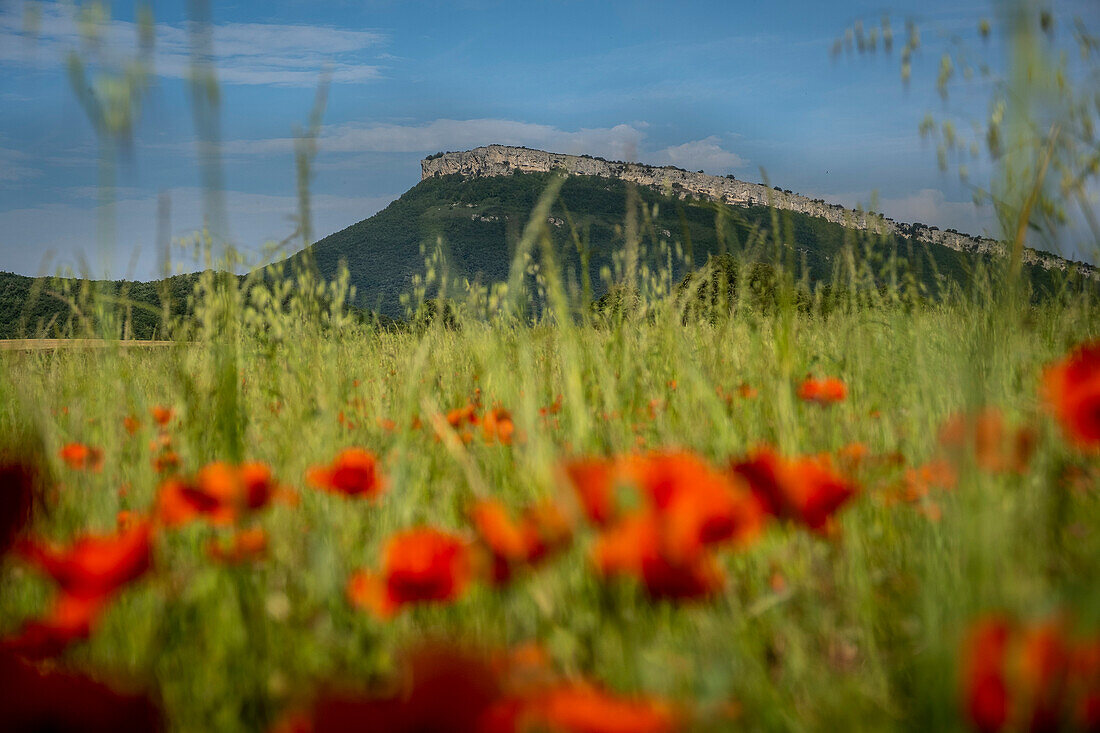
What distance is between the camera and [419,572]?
696 millimetres

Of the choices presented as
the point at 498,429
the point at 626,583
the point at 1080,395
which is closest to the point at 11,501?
the point at 626,583

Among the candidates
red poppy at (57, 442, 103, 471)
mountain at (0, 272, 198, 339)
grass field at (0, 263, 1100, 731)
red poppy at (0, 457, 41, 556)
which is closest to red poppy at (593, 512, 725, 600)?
grass field at (0, 263, 1100, 731)

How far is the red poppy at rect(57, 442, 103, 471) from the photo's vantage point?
1367mm

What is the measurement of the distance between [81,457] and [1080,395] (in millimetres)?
1654

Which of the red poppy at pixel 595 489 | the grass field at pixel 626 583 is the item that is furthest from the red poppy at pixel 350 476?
the red poppy at pixel 595 489

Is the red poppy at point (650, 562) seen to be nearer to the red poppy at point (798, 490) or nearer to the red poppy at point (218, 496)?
the red poppy at point (798, 490)

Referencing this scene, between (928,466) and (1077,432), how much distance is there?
0.36 meters

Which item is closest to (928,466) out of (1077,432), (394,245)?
(1077,432)

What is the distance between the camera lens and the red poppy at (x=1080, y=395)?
2.56 ft

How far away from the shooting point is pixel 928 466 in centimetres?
115

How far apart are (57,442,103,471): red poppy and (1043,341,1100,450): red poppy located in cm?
163

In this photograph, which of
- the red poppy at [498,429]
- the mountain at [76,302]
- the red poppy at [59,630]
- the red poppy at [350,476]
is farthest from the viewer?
the mountain at [76,302]

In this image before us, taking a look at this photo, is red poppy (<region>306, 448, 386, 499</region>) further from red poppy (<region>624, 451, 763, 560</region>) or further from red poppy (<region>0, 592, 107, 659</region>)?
red poppy (<region>624, 451, 763, 560</region>)

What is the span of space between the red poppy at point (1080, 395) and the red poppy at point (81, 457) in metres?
1.63
